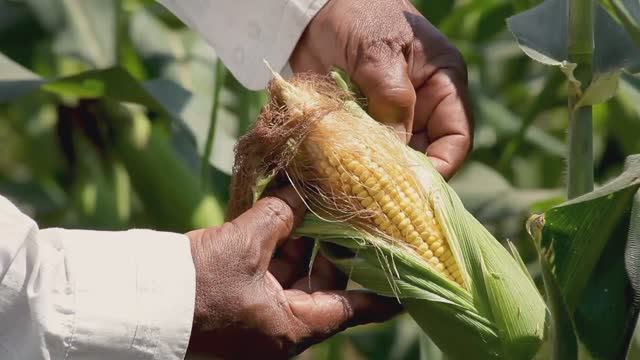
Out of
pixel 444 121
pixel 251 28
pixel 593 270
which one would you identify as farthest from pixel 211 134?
pixel 593 270

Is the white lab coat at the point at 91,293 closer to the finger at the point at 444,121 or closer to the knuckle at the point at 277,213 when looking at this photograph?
the knuckle at the point at 277,213

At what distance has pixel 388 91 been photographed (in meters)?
1.59

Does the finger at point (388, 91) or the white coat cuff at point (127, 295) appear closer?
the white coat cuff at point (127, 295)

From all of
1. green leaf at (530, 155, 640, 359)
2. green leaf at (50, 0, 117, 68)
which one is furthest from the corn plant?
green leaf at (50, 0, 117, 68)

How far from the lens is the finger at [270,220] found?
1407 mm

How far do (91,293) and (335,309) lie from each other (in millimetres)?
309

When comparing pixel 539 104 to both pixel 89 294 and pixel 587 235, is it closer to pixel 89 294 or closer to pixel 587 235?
pixel 587 235

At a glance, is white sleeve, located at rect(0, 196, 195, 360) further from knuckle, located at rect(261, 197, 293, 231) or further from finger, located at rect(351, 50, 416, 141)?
finger, located at rect(351, 50, 416, 141)

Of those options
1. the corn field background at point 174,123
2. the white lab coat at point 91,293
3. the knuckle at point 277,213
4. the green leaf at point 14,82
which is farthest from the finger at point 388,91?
the green leaf at point 14,82

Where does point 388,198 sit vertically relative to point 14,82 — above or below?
above

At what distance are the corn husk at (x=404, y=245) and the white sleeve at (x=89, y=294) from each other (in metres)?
0.22

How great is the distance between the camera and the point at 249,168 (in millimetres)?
1536

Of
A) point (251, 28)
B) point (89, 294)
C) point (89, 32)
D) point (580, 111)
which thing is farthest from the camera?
point (89, 32)

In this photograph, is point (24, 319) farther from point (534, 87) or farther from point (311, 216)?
point (534, 87)
